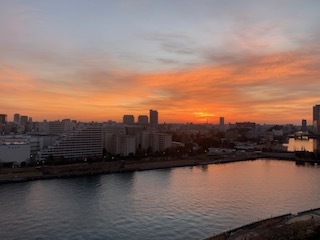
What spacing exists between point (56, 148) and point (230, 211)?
730 cm

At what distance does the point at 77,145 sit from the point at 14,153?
230 centimetres

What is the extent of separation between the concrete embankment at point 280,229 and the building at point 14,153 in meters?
7.56

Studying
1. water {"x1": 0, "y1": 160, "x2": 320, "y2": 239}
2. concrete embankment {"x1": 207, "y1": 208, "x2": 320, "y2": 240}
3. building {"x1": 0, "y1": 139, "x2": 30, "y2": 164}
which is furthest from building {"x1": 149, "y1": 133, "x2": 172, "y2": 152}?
concrete embankment {"x1": 207, "y1": 208, "x2": 320, "y2": 240}

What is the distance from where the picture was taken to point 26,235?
171 inches

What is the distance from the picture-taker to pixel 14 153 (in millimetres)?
9836

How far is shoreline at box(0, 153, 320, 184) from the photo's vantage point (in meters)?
8.50

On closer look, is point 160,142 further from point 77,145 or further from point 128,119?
point 128,119

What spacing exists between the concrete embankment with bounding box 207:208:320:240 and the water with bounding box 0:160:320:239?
33 cm

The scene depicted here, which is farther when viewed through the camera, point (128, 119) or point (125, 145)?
point (128, 119)

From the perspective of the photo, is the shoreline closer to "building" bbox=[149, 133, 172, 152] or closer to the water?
the water

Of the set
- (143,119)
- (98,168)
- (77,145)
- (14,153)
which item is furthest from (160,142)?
(143,119)

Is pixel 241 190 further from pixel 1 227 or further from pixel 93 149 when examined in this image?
pixel 93 149

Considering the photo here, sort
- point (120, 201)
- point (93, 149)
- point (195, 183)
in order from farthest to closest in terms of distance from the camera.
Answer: point (93, 149) < point (195, 183) < point (120, 201)

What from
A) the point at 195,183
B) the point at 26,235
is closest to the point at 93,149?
the point at 195,183
